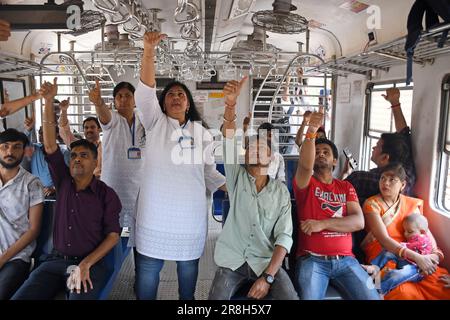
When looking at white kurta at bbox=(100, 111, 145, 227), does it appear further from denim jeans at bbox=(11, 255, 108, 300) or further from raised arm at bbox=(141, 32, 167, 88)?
raised arm at bbox=(141, 32, 167, 88)

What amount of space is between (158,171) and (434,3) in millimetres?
1900

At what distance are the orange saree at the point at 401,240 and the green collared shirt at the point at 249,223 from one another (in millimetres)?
865

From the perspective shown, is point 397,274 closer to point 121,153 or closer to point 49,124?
point 121,153

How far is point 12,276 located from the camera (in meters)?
2.32

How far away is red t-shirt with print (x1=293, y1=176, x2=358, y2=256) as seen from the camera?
244cm

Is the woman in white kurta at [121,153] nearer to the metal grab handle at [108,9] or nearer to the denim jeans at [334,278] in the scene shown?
the metal grab handle at [108,9]

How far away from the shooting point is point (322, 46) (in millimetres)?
5758

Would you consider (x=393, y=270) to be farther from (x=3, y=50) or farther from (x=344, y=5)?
(x=3, y=50)

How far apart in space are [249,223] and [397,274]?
1.12 metres

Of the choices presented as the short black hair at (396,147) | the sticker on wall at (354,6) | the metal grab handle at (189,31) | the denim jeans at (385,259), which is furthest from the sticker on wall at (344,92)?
the denim jeans at (385,259)

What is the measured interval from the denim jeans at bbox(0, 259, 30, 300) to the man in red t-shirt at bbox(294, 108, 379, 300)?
175cm

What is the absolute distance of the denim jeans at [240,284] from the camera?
2117mm

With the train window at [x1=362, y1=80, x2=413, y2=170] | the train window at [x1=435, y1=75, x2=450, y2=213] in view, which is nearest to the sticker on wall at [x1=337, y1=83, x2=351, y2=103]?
the train window at [x1=362, y1=80, x2=413, y2=170]

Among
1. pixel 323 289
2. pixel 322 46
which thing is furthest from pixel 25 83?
pixel 323 289
